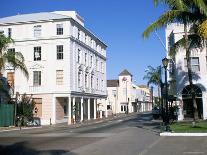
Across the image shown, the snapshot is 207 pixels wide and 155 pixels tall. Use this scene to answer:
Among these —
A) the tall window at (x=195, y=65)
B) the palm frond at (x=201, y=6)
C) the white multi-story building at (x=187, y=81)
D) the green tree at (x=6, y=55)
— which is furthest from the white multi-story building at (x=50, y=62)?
the palm frond at (x=201, y=6)

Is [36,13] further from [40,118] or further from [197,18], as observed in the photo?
[197,18]

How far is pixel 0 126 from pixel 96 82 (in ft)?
79.7

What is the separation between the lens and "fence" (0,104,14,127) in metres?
41.4

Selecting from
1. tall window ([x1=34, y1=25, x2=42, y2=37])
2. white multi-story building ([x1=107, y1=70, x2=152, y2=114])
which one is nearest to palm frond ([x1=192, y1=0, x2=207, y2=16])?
tall window ([x1=34, y1=25, x2=42, y2=37])

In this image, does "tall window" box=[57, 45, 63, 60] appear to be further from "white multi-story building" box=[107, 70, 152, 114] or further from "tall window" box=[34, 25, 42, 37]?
"white multi-story building" box=[107, 70, 152, 114]

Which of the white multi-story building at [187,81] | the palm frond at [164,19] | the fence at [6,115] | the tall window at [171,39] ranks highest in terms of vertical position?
the tall window at [171,39]

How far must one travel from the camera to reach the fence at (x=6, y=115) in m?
41.4

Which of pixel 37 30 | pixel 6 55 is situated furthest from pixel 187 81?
pixel 37 30

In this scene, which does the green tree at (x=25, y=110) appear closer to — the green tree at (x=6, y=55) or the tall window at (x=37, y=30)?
the green tree at (x=6, y=55)

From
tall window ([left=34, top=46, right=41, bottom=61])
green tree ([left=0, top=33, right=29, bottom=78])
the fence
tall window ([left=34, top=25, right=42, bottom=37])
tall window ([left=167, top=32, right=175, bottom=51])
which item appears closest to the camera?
green tree ([left=0, top=33, right=29, bottom=78])

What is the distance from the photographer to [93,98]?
6141cm

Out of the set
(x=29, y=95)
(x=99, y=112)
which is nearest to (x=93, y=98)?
(x=99, y=112)

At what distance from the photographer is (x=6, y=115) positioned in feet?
137

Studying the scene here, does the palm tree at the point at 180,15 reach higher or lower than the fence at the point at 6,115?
higher
